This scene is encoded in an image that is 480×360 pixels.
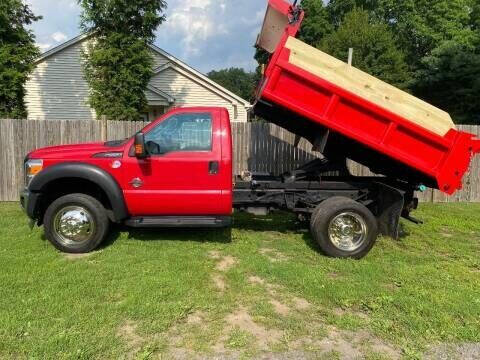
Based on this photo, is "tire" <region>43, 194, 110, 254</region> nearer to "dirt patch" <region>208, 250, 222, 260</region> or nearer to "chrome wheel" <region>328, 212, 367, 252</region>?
"dirt patch" <region>208, 250, 222, 260</region>

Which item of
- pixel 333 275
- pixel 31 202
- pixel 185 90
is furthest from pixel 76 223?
pixel 185 90

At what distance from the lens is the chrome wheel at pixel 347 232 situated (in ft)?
20.6

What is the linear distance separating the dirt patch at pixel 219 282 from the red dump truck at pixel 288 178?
99 cm

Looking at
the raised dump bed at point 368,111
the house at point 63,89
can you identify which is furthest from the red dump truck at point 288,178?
the house at point 63,89

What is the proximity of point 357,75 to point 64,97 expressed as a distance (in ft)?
60.7

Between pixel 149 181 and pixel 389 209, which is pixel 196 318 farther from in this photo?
pixel 389 209

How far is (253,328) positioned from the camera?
420cm

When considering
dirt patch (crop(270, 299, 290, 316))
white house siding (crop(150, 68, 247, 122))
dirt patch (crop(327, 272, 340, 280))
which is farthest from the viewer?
white house siding (crop(150, 68, 247, 122))

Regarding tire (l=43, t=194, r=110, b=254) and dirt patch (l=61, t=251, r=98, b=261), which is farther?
tire (l=43, t=194, r=110, b=254)

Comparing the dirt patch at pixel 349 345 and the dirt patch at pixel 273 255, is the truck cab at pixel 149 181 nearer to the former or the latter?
the dirt patch at pixel 273 255

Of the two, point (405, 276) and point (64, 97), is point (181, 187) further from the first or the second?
point (64, 97)

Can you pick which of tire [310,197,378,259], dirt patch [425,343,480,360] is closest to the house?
tire [310,197,378,259]

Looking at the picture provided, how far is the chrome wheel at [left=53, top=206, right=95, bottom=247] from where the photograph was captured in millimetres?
6246

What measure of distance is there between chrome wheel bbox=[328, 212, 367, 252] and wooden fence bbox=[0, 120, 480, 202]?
15.5ft
